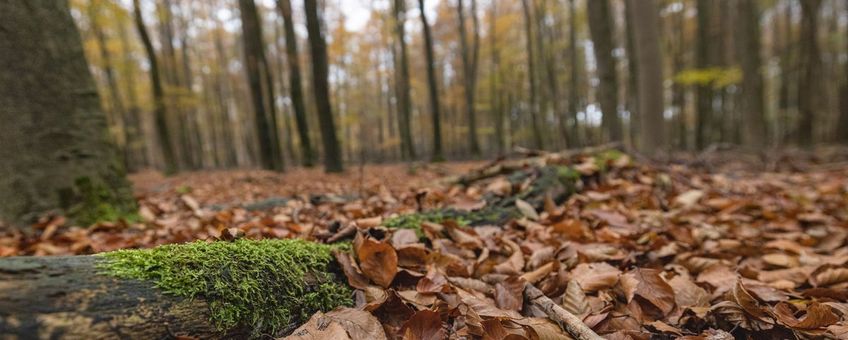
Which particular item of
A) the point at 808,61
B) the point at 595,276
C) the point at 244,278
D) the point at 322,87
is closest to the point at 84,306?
the point at 244,278

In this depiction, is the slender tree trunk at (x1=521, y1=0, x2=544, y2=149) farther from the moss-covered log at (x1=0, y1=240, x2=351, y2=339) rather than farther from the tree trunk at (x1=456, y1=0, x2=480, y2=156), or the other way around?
the moss-covered log at (x1=0, y1=240, x2=351, y2=339)

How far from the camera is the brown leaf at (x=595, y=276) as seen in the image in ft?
4.21

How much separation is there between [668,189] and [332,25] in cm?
2032

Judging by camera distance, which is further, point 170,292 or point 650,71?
point 650,71

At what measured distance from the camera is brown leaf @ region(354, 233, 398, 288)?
1188mm

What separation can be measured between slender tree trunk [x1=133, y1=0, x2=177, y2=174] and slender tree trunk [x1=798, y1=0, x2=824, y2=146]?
14.6 metres

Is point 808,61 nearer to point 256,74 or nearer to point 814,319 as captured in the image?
point 814,319

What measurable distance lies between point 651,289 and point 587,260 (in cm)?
32

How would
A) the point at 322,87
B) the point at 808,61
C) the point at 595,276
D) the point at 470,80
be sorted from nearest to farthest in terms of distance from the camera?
the point at 595,276 → the point at 322,87 → the point at 808,61 → the point at 470,80

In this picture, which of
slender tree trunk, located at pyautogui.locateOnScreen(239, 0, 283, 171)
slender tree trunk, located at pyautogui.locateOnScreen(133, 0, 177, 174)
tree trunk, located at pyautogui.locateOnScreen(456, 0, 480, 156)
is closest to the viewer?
slender tree trunk, located at pyautogui.locateOnScreen(239, 0, 283, 171)

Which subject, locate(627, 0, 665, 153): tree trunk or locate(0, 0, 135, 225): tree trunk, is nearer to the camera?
locate(0, 0, 135, 225): tree trunk

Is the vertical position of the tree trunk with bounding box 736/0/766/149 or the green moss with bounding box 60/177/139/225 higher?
the tree trunk with bounding box 736/0/766/149

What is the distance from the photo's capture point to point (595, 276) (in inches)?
51.7

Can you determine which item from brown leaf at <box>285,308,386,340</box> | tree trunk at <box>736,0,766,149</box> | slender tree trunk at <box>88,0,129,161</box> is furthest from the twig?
slender tree trunk at <box>88,0,129,161</box>
